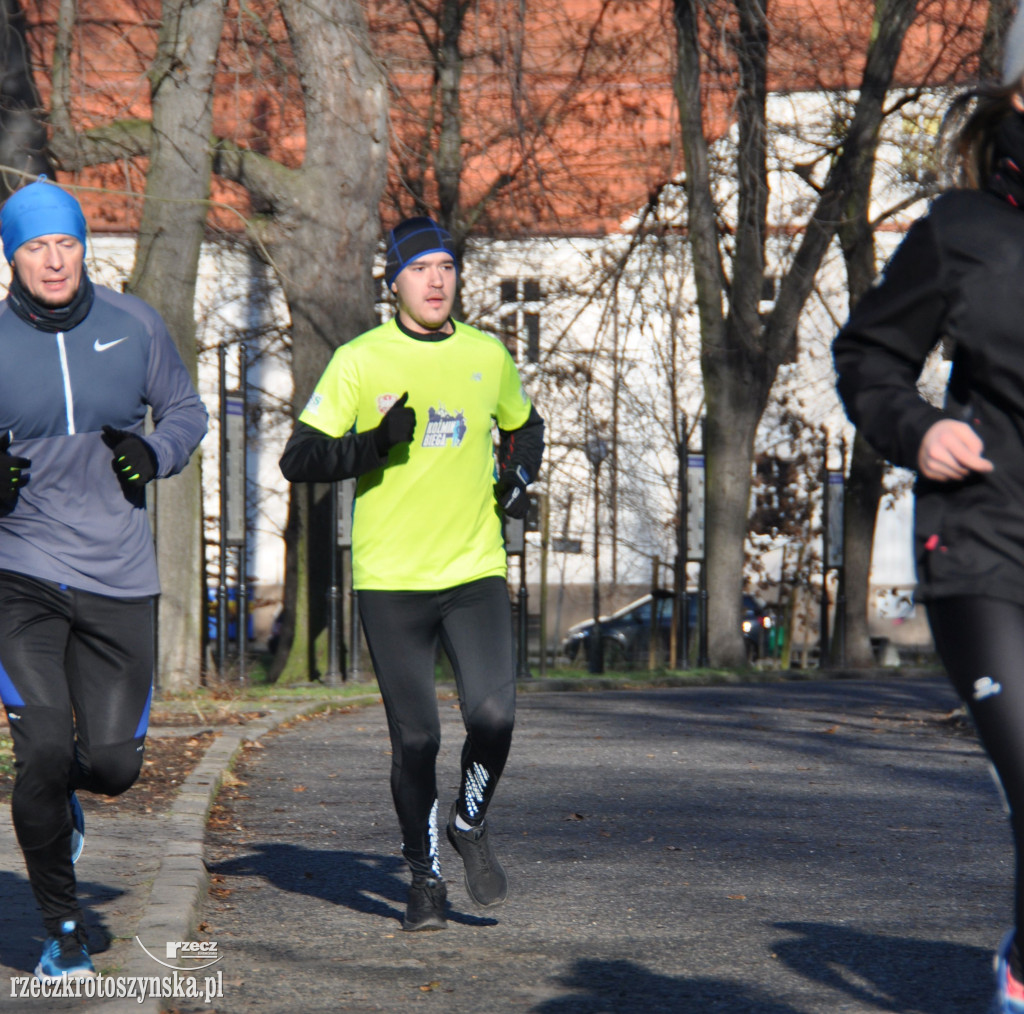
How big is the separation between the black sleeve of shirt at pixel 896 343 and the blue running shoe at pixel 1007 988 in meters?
0.90

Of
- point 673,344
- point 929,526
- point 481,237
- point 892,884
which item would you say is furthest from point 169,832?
point 481,237

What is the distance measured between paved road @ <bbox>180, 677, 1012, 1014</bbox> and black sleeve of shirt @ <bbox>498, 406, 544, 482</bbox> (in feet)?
4.83

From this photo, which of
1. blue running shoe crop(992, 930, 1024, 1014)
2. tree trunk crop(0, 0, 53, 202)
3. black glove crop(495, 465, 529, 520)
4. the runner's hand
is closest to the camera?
the runner's hand

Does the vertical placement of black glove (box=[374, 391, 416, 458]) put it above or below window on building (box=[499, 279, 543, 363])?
below

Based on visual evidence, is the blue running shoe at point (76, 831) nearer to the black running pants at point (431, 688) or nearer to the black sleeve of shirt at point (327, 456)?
the black running pants at point (431, 688)

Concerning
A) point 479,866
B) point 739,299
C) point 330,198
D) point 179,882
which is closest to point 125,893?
point 179,882

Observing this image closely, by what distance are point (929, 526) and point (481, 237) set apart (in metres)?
21.2

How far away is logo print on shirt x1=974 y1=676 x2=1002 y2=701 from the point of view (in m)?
2.93

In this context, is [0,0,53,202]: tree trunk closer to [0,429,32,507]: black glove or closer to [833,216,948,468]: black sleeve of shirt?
[0,429,32,507]: black glove

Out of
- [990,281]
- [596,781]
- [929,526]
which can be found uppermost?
[990,281]

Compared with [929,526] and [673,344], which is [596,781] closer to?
[929,526]

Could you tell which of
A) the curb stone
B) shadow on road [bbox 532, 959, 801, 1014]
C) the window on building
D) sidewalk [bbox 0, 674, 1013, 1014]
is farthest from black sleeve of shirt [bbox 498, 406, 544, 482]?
the window on building

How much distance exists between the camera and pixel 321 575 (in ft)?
53.8

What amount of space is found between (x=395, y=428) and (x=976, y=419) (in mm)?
2290
